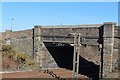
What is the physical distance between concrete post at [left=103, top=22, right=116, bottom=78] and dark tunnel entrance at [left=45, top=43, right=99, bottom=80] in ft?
25.7

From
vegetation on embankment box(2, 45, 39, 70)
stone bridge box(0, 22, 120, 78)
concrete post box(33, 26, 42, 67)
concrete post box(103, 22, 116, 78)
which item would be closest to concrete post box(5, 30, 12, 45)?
stone bridge box(0, 22, 120, 78)

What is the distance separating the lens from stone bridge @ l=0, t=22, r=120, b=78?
2705cm

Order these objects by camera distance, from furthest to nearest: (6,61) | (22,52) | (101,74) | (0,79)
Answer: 1. (22,52)
2. (6,61)
3. (101,74)
4. (0,79)

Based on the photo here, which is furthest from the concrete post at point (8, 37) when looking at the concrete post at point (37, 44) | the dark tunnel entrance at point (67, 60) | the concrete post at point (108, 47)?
the concrete post at point (108, 47)

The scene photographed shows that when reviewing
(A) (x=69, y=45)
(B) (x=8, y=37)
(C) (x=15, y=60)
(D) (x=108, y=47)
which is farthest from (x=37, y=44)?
(D) (x=108, y=47)

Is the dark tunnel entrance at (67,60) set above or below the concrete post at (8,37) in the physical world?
below

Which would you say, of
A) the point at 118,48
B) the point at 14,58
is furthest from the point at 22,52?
the point at 118,48

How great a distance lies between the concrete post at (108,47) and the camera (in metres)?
26.6

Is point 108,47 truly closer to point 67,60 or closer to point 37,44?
point 37,44

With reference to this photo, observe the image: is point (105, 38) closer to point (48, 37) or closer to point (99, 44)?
point (99, 44)

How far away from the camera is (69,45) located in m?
33.7

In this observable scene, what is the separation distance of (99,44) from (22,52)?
14162 millimetres

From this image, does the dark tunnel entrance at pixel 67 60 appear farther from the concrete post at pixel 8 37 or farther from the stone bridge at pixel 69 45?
the concrete post at pixel 8 37

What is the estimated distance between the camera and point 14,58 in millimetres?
36875
